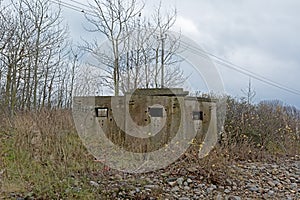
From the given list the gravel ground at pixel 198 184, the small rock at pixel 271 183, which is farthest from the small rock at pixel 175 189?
the small rock at pixel 271 183

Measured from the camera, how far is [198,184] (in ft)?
16.3

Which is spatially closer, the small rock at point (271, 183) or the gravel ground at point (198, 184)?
the gravel ground at point (198, 184)

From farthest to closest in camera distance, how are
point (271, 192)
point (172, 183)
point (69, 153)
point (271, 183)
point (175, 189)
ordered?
point (69, 153), point (271, 183), point (271, 192), point (172, 183), point (175, 189)

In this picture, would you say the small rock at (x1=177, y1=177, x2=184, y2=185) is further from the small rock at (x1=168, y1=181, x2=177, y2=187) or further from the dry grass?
the dry grass

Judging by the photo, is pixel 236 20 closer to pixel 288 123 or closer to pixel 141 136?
pixel 288 123

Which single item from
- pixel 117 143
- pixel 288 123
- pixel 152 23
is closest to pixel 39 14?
pixel 152 23

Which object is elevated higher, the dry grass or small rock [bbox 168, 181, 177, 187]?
the dry grass

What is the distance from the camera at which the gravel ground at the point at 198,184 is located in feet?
14.7

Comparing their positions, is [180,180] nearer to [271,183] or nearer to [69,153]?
[271,183]

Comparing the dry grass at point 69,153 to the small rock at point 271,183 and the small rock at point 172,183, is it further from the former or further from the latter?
the small rock at point 271,183

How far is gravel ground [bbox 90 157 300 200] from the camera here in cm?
447

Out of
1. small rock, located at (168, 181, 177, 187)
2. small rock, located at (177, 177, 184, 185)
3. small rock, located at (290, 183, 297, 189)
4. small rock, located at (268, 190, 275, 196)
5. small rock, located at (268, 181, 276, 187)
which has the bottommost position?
small rock, located at (268, 190, 275, 196)

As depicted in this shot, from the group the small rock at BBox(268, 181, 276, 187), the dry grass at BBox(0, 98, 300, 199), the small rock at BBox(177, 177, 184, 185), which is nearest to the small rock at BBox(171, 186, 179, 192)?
the small rock at BBox(177, 177, 184, 185)

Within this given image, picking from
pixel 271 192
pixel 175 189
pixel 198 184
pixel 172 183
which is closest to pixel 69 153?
pixel 172 183
